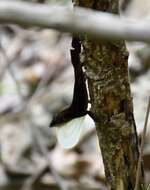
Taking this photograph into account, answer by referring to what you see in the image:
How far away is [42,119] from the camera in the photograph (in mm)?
2225

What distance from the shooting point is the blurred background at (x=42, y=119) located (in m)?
1.87

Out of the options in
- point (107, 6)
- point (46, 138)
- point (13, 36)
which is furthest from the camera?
point (13, 36)

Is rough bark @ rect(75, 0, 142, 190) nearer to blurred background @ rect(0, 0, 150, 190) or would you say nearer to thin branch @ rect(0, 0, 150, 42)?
thin branch @ rect(0, 0, 150, 42)

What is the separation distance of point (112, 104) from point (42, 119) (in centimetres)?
156

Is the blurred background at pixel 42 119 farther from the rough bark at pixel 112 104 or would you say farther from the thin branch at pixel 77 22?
the thin branch at pixel 77 22

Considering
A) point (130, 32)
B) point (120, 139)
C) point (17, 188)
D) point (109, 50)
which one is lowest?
point (17, 188)

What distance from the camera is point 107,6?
60 centimetres

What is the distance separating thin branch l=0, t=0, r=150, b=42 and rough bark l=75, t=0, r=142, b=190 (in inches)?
13.5

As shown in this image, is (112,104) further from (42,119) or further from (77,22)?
(42,119)

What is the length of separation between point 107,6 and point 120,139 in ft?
0.64

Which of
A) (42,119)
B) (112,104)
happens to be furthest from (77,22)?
(42,119)

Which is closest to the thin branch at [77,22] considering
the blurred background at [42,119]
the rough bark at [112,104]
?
the rough bark at [112,104]

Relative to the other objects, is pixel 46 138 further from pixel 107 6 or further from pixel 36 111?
pixel 107 6

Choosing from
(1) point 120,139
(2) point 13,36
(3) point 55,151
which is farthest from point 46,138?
(1) point 120,139
